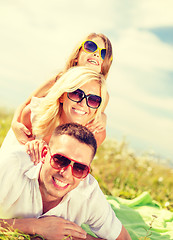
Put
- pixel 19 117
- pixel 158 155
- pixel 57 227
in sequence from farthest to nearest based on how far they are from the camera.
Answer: pixel 158 155 < pixel 19 117 < pixel 57 227

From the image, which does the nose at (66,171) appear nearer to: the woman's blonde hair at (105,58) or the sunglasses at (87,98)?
the sunglasses at (87,98)

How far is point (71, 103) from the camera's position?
3645 millimetres

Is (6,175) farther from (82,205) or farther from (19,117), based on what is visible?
(19,117)

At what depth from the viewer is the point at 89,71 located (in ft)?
12.0

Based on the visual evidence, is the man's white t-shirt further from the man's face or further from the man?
the man's face

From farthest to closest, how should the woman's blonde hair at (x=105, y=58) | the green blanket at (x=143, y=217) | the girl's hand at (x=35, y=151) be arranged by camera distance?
the woman's blonde hair at (x=105, y=58)
the green blanket at (x=143, y=217)
the girl's hand at (x=35, y=151)

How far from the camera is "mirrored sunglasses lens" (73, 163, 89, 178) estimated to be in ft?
9.04

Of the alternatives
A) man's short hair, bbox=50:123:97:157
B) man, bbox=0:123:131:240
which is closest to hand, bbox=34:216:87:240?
man, bbox=0:123:131:240

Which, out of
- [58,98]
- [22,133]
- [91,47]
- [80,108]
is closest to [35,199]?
[80,108]

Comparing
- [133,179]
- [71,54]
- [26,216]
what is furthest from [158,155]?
[26,216]

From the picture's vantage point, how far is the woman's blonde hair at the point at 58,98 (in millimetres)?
3581

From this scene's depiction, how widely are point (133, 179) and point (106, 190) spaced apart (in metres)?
1.12

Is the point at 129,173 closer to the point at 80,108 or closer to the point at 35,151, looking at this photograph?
the point at 80,108

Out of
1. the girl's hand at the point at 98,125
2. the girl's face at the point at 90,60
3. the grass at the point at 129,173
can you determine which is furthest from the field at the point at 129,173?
the girl's face at the point at 90,60
